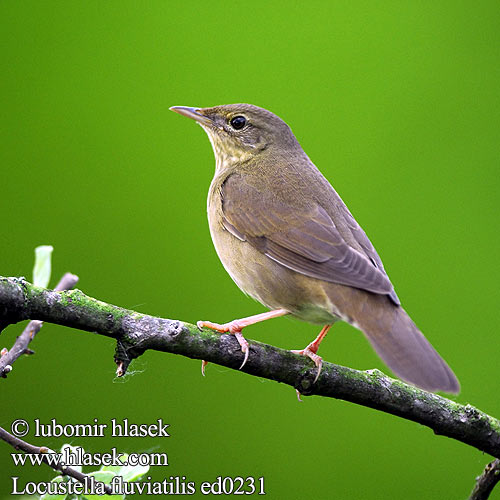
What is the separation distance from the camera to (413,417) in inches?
129

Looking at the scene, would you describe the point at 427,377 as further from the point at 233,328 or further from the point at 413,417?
the point at 233,328

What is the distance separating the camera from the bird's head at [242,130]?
489 cm

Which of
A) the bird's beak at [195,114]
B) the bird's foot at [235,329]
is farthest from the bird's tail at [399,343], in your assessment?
the bird's beak at [195,114]

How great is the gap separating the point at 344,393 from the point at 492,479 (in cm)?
73

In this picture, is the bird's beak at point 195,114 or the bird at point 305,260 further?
the bird's beak at point 195,114

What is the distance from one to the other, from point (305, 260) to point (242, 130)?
1.49m

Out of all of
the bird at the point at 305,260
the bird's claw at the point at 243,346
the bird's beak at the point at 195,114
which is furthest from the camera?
the bird's beak at the point at 195,114

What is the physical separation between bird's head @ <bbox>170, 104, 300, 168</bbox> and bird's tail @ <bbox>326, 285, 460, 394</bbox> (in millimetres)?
1641

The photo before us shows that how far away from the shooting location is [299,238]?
3.86 meters

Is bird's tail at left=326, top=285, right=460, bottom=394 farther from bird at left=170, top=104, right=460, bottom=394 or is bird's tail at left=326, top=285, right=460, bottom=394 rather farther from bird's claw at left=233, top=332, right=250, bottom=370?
bird's claw at left=233, top=332, right=250, bottom=370

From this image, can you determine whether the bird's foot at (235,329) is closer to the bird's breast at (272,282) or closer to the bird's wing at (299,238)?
the bird's breast at (272,282)

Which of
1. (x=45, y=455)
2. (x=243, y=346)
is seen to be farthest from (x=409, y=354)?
(x=45, y=455)

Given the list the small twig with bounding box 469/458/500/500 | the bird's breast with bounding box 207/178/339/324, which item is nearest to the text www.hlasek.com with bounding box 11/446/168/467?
the bird's breast with bounding box 207/178/339/324

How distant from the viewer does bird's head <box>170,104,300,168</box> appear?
16.0ft
